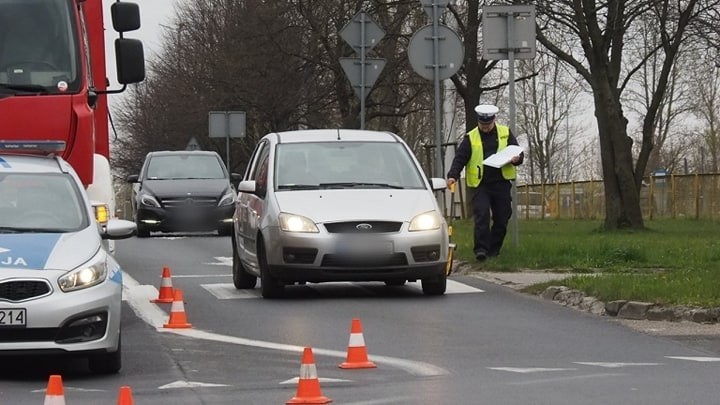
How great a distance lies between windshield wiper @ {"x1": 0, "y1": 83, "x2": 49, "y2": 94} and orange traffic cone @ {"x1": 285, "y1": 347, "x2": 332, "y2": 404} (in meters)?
6.09

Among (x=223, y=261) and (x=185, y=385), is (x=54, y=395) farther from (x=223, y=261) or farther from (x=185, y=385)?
(x=223, y=261)

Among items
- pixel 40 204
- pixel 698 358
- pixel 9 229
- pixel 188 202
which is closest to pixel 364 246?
pixel 40 204

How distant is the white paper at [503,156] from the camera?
18531mm

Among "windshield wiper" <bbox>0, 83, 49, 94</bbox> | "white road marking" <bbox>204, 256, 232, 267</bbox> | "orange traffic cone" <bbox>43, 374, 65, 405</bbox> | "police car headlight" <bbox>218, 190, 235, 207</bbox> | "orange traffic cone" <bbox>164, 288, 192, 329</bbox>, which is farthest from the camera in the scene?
"police car headlight" <bbox>218, 190, 235, 207</bbox>

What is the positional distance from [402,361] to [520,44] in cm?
1006

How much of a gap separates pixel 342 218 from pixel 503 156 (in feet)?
13.5

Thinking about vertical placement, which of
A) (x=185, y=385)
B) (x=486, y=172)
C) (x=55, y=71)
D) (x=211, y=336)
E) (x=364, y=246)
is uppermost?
(x=55, y=71)

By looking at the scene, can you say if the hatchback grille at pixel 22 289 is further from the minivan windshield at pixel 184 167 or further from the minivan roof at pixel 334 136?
the minivan windshield at pixel 184 167

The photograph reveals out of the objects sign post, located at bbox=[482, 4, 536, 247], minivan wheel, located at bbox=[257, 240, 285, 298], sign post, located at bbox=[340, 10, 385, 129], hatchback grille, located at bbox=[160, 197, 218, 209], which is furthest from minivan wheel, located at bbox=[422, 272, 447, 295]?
hatchback grille, located at bbox=[160, 197, 218, 209]

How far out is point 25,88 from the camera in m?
14.0

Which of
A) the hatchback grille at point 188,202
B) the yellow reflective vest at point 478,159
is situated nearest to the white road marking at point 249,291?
the yellow reflective vest at point 478,159

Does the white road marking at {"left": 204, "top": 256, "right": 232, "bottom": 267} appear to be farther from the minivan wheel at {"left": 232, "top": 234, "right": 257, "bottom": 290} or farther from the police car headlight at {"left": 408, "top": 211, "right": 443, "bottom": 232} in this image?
the police car headlight at {"left": 408, "top": 211, "right": 443, "bottom": 232}

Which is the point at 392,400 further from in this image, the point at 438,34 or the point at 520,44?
the point at 438,34

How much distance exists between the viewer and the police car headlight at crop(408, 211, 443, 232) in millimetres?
15180
